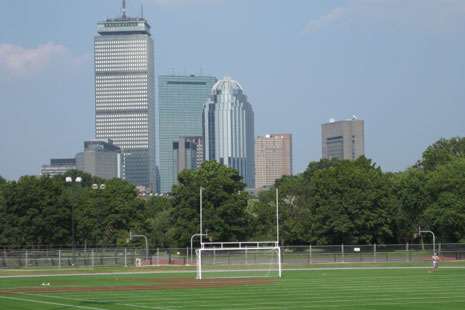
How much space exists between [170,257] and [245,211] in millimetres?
25625

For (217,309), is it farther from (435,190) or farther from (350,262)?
(435,190)

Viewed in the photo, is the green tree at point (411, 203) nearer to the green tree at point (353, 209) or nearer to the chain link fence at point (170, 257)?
the green tree at point (353, 209)

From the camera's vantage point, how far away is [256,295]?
147 feet

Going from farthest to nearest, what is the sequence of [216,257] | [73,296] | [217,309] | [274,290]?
[216,257] < [274,290] < [73,296] < [217,309]

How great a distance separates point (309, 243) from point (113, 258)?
3144cm

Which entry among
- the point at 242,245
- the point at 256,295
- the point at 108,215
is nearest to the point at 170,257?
the point at 242,245

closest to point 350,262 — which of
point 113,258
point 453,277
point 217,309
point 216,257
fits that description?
point 216,257

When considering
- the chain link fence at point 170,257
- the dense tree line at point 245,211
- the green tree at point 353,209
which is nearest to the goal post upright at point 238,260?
the chain link fence at point 170,257

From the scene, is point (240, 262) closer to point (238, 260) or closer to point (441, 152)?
point (238, 260)

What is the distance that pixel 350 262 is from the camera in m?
95.0

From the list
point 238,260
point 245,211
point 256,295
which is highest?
point 245,211

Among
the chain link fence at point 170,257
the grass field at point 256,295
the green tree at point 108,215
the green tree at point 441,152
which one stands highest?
the green tree at point 441,152

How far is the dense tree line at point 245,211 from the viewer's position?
115750mm

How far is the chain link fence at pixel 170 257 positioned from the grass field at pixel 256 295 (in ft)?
116
